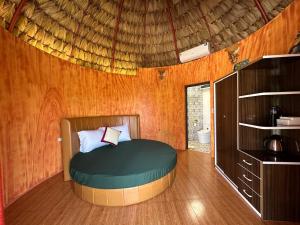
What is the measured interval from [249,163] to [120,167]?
1663 millimetres

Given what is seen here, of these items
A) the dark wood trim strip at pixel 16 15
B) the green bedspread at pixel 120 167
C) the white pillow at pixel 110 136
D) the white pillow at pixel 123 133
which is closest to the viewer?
the green bedspread at pixel 120 167

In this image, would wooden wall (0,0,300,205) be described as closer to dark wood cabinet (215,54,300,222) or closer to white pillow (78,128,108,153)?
white pillow (78,128,108,153)

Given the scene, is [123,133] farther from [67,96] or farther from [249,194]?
[249,194]

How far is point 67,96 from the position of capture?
332 centimetres

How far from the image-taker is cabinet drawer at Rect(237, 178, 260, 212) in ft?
6.12

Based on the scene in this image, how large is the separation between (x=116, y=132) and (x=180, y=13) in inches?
125

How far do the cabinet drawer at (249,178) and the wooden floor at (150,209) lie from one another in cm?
28

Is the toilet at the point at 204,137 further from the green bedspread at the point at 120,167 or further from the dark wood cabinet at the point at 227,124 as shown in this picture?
the green bedspread at the point at 120,167

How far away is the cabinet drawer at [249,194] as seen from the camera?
6.12 feet

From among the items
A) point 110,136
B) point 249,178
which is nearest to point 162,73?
point 110,136

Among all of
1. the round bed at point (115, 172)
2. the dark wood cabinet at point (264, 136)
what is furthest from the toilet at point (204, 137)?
the round bed at point (115, 172)

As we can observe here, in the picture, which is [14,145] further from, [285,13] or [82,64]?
[285,13]

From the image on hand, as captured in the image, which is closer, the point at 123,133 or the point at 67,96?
the point at 67,96

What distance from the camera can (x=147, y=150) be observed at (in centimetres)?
300
